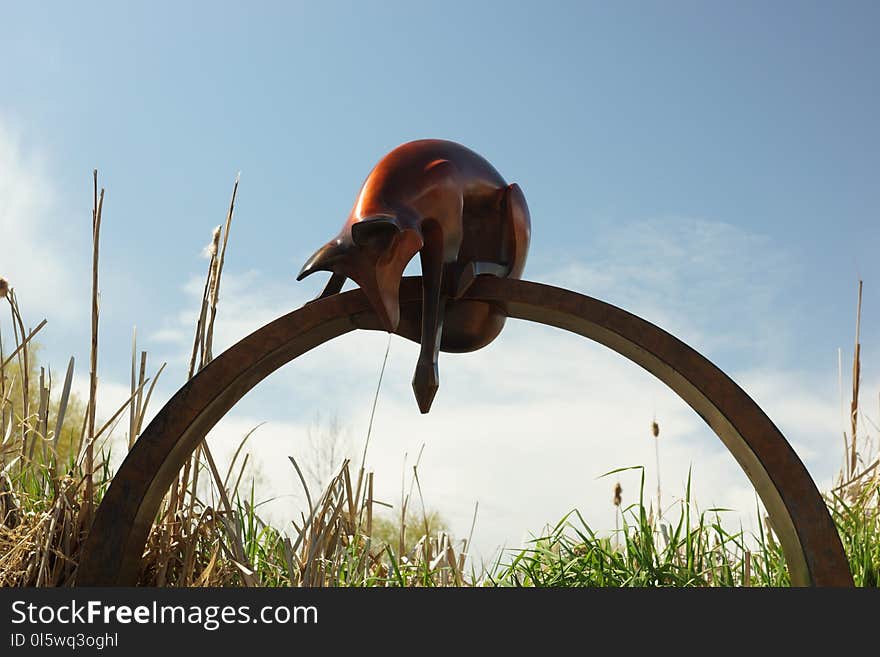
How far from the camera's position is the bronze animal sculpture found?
104 centimetres

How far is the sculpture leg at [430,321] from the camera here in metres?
1.05

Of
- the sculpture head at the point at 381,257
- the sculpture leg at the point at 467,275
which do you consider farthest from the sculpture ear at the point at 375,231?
the sculpture leg at the point at 467,275

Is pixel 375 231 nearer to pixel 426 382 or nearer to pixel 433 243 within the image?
pixel 433 243

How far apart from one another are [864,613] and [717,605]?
152 millimetres

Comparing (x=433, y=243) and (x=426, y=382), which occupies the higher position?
(x=433, y=243)

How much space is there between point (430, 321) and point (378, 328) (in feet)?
0.26

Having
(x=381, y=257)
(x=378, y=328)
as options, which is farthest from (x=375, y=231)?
(x=378, y=328)

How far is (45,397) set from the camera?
1.39 m

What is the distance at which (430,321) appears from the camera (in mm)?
1062

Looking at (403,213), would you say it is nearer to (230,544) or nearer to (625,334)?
(625,334)

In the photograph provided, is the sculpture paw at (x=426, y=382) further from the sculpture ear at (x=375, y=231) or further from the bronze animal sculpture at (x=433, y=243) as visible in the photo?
the sculpture ear at (x=375, y=231)

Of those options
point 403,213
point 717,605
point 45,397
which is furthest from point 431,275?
point 45,397

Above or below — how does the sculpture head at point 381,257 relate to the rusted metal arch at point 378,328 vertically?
above

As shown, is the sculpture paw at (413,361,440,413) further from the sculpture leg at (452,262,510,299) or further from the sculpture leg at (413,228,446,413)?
the sculpture leg at (452,262,510,299)
